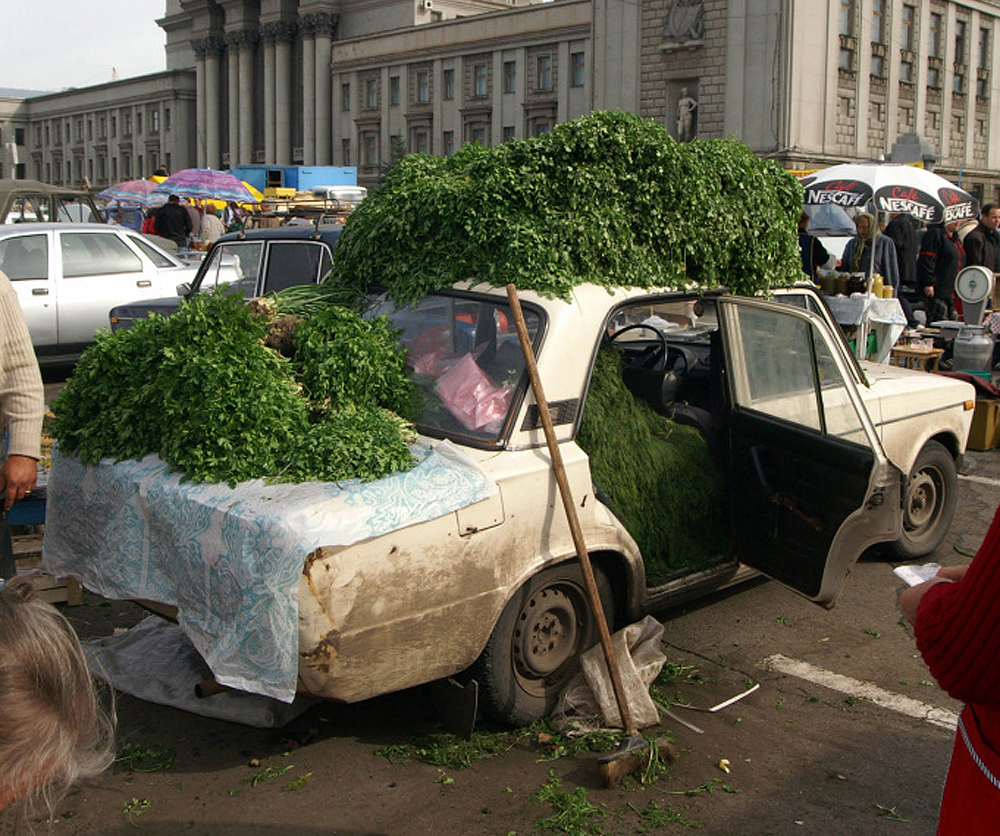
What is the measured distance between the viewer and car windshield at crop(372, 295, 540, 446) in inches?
171


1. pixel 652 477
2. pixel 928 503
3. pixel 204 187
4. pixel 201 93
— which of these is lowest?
pixel 928 503

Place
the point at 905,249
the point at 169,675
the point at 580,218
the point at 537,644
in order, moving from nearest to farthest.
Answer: the point at 537,644 < the point at 169,675 < the point at 580,218 < the point at 905,249

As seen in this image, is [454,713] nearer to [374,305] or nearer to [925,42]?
[374,305]

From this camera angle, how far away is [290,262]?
10945mm

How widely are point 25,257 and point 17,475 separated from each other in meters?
9.37

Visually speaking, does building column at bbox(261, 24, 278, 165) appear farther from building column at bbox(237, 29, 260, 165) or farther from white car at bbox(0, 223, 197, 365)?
white car at bbox(0, 223, 197, 365)

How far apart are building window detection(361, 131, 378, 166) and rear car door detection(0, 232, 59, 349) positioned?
7240 cm

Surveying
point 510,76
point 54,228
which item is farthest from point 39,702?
point 510,76

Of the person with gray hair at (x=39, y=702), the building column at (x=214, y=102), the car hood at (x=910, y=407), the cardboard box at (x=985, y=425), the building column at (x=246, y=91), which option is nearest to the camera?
the person with gray hair at (x=39, y=702)

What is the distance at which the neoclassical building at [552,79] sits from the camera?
49.4m

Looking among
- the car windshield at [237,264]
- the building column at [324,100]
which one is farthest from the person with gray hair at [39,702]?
the building column at [324,100]

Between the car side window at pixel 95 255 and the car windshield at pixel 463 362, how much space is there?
30.0ft

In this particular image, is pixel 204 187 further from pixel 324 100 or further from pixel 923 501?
pixel 324 100

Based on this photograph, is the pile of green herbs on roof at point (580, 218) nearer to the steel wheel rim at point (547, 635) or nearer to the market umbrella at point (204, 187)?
the steel wheel rim at point (547, 635)
